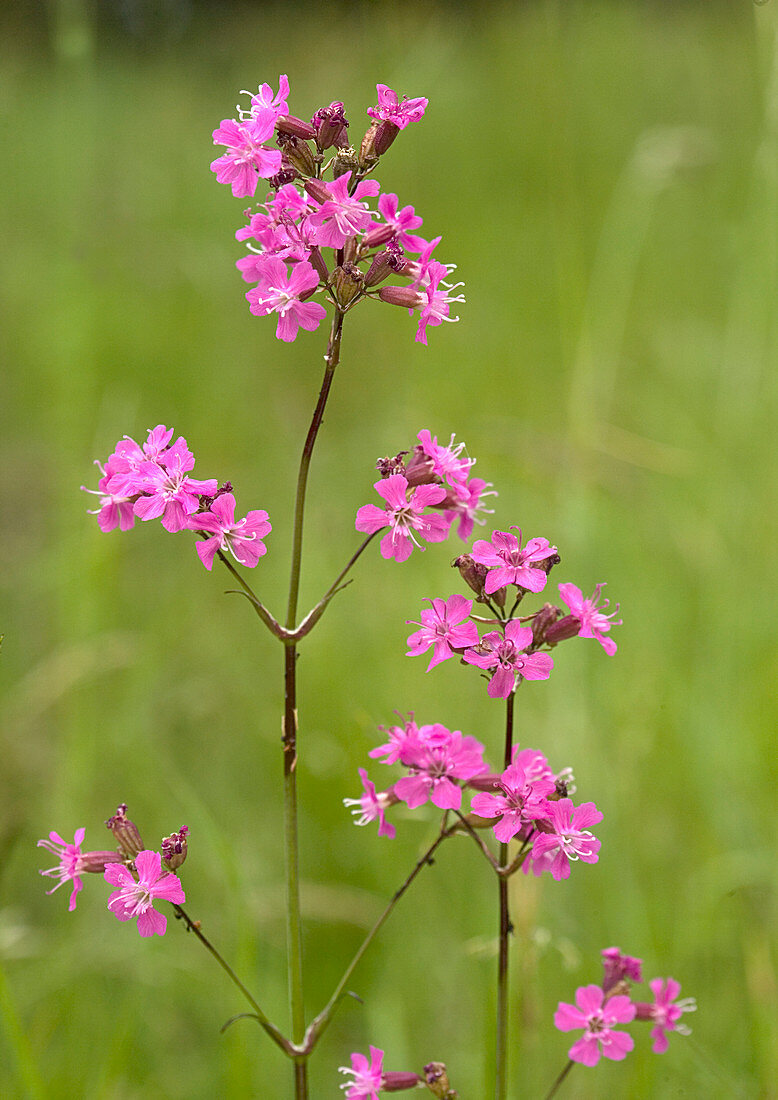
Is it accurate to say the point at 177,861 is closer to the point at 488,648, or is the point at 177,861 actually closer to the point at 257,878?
the point at 488,648

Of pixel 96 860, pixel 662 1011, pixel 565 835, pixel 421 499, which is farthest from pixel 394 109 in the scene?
pixel 662 1011

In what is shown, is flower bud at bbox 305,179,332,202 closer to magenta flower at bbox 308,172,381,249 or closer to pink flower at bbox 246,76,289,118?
magenta flower at bbox 308,172,381,249

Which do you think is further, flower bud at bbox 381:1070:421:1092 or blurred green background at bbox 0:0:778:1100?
blurred green background at bbox 0:0:778:1100

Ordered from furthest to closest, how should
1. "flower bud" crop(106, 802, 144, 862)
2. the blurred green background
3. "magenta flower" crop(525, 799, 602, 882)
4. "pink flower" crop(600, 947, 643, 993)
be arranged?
the blurred green background, "pink flower" crop(600, 947, 643, 993), "flower bud" crop(106, 802, 144, 862), "magenta flower" crop(525, 799, 602, 882)

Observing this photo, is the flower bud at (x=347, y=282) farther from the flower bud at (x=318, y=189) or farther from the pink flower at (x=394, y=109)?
the pink flower at (x=394, y=109)

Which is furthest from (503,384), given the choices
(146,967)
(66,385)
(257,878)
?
(146,967)

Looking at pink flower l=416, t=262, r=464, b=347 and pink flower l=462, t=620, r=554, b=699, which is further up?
pink flower l=416, t=262, r=464, b=347

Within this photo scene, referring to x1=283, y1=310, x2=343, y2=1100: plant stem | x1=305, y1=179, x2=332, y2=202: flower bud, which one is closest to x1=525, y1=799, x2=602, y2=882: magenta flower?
x1=283, y1=310, x2=343, y2=1100: plant stem

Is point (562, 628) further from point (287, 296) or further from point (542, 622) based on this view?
point (287, 296)
